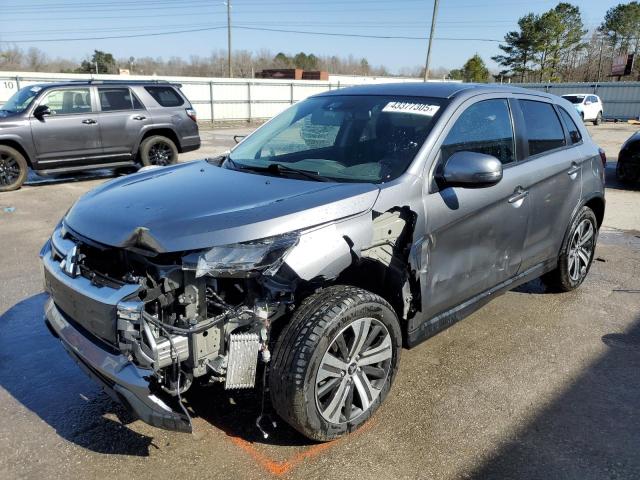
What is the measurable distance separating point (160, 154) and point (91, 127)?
5.00 ft

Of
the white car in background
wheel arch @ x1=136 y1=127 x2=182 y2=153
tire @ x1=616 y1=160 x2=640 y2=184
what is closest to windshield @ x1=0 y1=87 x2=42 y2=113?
wheel arch @ x1=136 y1=127 x2=182 y2=153

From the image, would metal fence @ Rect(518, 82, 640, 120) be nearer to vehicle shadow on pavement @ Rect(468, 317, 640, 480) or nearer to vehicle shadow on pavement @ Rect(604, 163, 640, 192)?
vehicle shadow on pavement @ Rect(604, 163, 640, 192)

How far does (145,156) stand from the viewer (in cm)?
1085

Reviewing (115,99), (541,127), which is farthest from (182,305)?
(115,99)

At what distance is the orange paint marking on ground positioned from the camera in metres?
2.62

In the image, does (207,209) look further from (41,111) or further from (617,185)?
(617,185)

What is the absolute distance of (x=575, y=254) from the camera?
4.84 m

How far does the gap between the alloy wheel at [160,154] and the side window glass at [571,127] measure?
8497 mm

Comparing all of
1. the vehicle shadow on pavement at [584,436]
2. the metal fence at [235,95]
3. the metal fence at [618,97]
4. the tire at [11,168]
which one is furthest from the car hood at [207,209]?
the metal fence at [618,97]

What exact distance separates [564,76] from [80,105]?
61.8 meters

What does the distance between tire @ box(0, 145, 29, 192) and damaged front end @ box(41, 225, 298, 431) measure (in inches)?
323

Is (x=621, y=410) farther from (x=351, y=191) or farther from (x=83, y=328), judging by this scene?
(x=83, y=328)

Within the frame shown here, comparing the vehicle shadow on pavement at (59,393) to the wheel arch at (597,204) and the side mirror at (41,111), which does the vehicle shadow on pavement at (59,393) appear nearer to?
the wheel arch at (597,204)

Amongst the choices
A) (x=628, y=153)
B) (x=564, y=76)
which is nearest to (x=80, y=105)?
(x=628, y=153)
